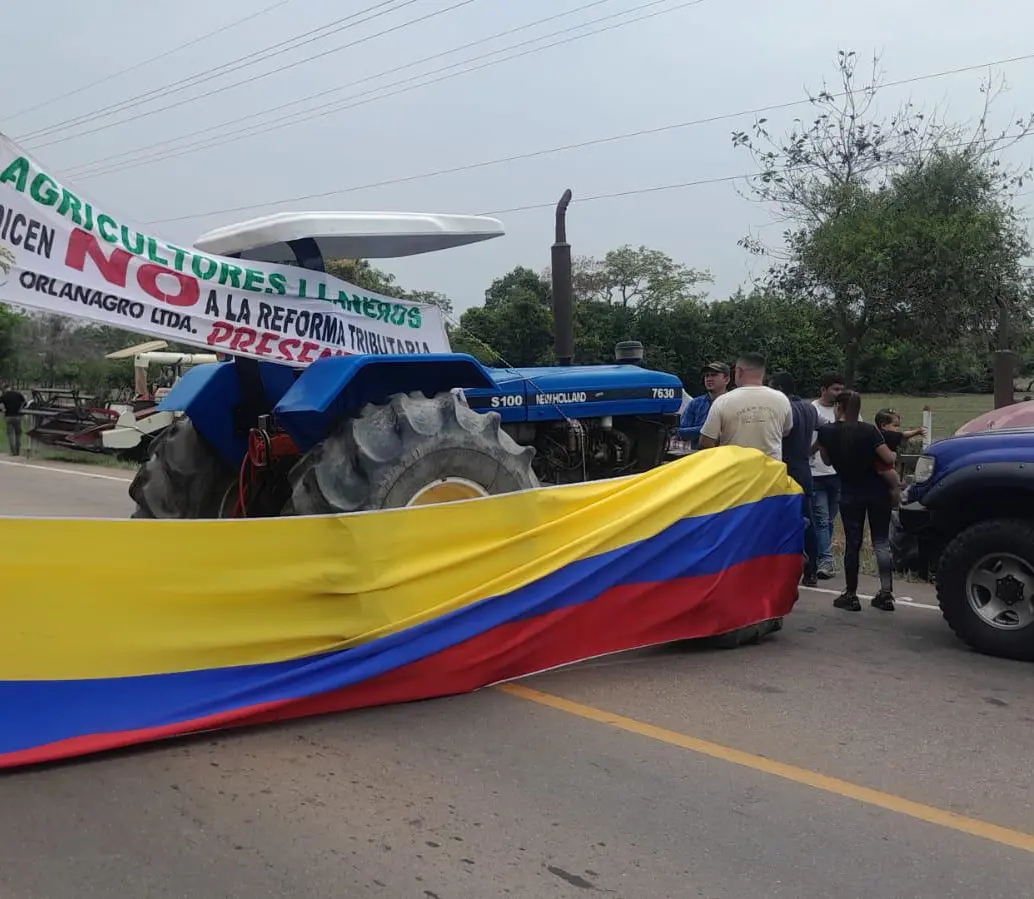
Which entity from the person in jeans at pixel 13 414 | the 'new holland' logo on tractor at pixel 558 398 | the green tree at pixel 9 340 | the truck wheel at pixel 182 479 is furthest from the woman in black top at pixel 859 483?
the green tree at pixel 9 340

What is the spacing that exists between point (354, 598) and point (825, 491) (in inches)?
208

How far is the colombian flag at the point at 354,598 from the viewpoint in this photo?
4.00 meters

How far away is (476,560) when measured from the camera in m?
5.02

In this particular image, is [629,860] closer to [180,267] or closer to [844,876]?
[844,876]

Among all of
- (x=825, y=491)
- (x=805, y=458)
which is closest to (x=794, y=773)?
(x=805, y=458)

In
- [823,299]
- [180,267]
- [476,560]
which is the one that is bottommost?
[476,560]

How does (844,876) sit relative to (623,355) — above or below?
below

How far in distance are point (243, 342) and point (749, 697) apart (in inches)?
125

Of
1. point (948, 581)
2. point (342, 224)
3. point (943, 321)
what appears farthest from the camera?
point (943, 321)

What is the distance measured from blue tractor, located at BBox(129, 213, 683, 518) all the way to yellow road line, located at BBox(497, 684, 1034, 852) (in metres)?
1.24

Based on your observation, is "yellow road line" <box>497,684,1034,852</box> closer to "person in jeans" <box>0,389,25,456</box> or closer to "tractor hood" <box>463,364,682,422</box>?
"tractor hood" <box>463,364,682,422</box>

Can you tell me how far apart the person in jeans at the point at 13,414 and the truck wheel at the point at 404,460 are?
17998 millimetres

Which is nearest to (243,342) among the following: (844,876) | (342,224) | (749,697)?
(342,224)

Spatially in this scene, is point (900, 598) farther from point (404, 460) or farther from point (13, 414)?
point (13, 414)
